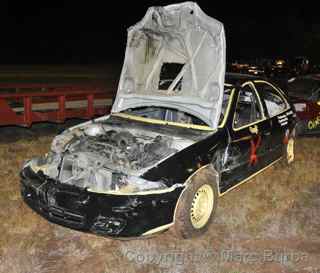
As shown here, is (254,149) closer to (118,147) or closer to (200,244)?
(200,244)

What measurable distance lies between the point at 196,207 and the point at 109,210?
1.03m

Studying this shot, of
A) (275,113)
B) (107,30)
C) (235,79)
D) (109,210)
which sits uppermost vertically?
(235,79)

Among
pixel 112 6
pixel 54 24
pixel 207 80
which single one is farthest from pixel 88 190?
pixel 112 6

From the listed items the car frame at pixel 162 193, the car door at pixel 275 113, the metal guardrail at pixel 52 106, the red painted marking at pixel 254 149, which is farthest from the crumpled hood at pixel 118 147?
the metal guardrail at pixel 52 106

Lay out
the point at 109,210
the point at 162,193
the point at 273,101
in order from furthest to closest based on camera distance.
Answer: the point at 273,101 → the point at 162,193 → the point at 109,210

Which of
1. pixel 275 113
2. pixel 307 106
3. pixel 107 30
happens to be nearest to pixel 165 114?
pixel 275 113

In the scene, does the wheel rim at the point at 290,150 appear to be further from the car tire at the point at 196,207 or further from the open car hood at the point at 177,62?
the car tire at the point at 196,207

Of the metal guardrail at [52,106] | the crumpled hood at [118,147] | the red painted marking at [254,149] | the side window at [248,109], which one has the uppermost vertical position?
the side window at [248,109]

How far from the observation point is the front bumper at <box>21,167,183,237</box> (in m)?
3.78

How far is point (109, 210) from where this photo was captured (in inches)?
149

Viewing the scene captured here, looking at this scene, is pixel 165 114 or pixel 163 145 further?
pixel 165 114

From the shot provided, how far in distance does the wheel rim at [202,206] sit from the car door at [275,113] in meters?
1.70

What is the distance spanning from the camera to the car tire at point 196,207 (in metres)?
4.11

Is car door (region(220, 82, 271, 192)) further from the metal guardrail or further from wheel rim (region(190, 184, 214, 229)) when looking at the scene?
the metal guardrail
